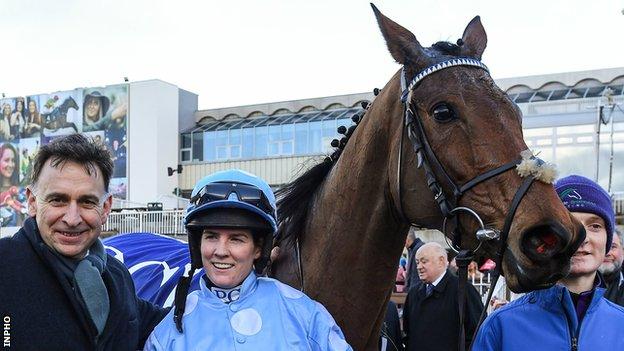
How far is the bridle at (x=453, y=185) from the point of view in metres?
1.82

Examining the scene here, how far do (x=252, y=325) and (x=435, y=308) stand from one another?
317 centimetres

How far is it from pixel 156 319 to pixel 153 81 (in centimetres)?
2911

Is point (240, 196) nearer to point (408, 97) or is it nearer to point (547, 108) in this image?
point (408, 97)

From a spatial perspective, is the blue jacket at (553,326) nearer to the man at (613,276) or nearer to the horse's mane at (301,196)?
the horse's mane at (301,196)

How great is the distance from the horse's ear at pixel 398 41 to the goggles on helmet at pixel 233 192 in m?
0.75

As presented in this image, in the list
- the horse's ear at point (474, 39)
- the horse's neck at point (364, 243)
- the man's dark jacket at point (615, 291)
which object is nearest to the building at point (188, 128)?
the man's dark jacket at point (615, 291)

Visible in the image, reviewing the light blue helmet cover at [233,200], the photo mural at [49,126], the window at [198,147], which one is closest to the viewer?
the light blue helmet cover at [233,200]

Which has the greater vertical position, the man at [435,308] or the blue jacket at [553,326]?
the blue jacket at [553,326]

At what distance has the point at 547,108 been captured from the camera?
19125mm

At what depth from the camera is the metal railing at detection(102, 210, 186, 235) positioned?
20188 millimetres

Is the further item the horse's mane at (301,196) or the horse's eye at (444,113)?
the horse's mane at (301,196)

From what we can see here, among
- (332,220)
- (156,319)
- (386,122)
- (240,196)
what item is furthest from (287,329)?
(386,122)

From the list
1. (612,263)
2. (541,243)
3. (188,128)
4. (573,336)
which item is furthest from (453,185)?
(188,128)

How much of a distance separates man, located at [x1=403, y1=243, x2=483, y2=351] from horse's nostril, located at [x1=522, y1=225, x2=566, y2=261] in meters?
2.65
